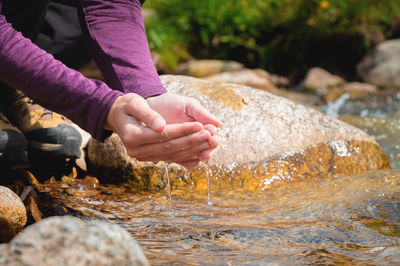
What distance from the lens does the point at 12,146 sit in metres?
2.81

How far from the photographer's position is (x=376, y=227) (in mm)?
2379

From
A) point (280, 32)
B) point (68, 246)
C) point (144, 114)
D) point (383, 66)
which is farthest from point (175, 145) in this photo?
point (280, 32)

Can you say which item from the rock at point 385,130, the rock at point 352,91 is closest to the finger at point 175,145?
the rock at point 385,130

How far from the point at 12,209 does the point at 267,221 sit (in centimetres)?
126

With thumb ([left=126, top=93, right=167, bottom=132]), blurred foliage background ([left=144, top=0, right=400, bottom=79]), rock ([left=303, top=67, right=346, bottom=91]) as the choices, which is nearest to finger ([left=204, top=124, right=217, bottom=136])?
thumb ([left=126, top=93, right=167, bottom=132])

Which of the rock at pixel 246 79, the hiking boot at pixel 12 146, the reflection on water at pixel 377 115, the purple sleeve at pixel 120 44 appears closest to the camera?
the purple sleeve at pixel 120 44

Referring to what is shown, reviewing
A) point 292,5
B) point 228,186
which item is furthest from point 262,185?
point 292,5

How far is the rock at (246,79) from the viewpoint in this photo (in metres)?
8.00

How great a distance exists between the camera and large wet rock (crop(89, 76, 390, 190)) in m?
3.24

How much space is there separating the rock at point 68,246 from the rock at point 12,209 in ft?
2.63

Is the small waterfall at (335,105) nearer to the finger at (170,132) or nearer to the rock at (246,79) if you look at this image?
the rock at (246,79)

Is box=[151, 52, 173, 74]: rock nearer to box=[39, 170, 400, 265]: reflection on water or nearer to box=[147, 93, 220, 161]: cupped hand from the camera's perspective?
box=[39, 170, 400, 265]: reflection on water

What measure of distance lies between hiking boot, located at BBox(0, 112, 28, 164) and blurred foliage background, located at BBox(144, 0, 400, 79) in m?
5.92

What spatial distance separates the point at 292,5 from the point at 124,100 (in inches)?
315
